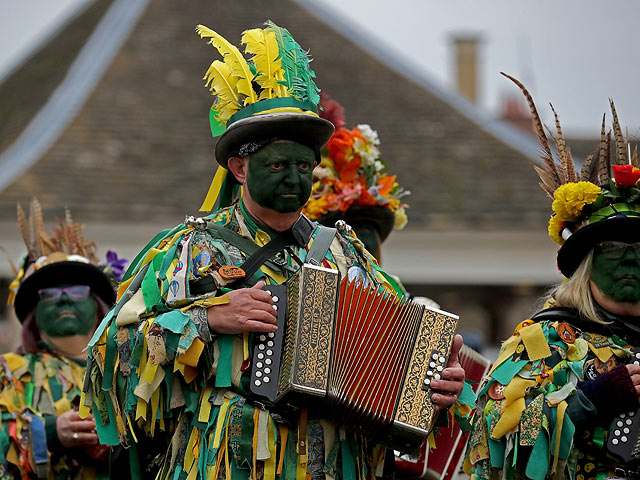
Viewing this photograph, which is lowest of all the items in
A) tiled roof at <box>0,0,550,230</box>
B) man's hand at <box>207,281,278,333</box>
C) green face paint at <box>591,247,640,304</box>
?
man's hand at <box>207,281,278,333</box>

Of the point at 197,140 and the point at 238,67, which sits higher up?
the point at 197,140

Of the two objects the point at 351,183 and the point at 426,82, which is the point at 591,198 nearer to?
the point at 351,183

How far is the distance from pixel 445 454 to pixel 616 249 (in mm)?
1381

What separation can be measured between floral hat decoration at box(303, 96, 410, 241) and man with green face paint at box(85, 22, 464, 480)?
1.68m

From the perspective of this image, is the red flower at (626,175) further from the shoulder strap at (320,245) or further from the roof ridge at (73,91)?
the roof ridge at (73,91)

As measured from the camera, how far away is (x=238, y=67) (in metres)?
5.44

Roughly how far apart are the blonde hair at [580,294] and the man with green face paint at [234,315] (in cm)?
96

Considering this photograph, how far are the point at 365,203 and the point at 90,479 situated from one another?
2.07m

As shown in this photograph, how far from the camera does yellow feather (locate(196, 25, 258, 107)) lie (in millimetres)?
5387

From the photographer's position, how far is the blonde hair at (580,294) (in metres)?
5.94

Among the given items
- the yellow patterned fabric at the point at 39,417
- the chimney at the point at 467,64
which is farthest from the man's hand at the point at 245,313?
the chimney at the point at 467,64

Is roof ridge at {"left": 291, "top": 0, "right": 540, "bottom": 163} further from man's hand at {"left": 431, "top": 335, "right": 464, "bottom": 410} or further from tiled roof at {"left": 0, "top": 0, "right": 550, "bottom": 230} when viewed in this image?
man's hand at {"left": 431, "top": 335, "right": 464, "bottom": 410}

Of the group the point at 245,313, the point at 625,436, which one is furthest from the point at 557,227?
the point at 245,313

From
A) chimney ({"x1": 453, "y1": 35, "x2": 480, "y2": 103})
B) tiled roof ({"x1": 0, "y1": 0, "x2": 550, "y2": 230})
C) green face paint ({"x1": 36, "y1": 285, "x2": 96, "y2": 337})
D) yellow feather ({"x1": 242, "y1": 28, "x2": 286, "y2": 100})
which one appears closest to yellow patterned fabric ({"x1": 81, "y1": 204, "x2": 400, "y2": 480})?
yellow feather ({"x1": 242, "y1": 28, "x2": 286, "y2": 100})
